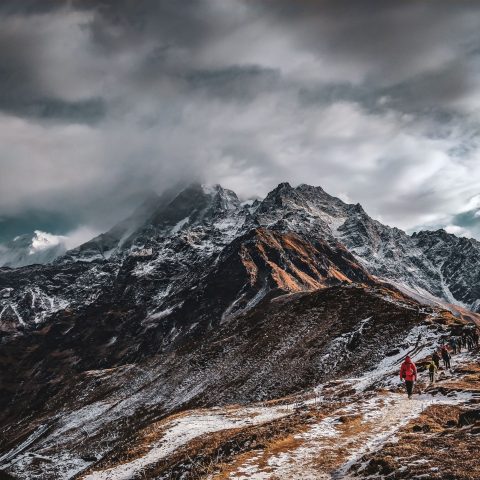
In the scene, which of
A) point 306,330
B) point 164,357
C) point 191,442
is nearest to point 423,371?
point 191,442

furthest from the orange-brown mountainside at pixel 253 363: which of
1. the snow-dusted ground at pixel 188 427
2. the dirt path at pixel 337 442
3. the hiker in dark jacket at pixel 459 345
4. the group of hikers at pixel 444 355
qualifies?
the dirt path at pixel 337 442

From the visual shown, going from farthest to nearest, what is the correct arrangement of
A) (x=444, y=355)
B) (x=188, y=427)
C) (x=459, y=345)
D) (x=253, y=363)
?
(x=253, y=363), (x=459, y=345), (x=444, y=355), (x=188, y=427)

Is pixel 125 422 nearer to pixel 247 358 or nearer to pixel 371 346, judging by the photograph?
pixel 247 358

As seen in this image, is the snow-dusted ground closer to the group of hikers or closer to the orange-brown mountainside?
the group of hikers

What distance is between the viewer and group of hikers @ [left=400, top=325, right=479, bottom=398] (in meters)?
36.8

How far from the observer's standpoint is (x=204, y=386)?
101312mm

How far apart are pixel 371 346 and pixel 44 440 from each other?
8358 cm

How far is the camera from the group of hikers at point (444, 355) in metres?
36.8

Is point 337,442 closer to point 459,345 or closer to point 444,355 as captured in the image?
point 444,355

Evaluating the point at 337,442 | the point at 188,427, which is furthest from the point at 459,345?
the point at 337,442

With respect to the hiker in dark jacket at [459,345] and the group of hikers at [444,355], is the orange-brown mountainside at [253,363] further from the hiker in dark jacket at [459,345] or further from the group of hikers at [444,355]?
the hiker in dark jacket at [459,345]

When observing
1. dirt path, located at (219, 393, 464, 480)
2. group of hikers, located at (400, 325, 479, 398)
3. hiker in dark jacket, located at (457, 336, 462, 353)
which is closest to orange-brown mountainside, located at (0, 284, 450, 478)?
group of hikers, located at (400, 325, 479, 398)

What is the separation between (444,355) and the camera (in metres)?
48.4

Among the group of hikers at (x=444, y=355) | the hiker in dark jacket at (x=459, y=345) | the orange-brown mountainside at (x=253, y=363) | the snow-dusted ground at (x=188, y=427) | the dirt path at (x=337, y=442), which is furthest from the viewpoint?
the orange-brown mountainside at (x=253, y=363)
